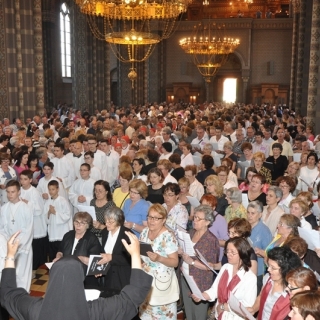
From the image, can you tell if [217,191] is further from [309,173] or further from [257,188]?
[309,173]

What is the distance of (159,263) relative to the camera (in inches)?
227

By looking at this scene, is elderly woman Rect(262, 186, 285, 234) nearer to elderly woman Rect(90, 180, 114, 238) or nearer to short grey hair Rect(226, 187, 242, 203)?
short grey hair Rect(226, 187, 242, 203)

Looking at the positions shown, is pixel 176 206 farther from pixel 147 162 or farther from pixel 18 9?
pixel 18 9

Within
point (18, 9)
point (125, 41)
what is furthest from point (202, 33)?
point (18, 9)

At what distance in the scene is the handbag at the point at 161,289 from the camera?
228 inches

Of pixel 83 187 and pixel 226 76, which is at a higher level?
pixel 226 76

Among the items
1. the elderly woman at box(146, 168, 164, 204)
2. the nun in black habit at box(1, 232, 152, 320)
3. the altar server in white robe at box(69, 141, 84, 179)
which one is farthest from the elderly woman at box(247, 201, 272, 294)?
the altar server in white robe at box(69, 141, 84, 179)

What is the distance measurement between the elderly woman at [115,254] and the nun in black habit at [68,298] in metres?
2.07

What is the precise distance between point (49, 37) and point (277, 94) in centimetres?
1846

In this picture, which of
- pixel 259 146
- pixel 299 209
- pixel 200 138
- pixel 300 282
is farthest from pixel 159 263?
pixel 200 138

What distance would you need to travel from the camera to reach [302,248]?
5.17 m

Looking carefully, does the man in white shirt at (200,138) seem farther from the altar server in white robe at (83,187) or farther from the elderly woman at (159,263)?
the elderly woman at (159,263)

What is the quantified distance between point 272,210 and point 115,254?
8.53 ft

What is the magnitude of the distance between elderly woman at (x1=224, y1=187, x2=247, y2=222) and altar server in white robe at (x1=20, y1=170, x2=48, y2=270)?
3.17 metres
